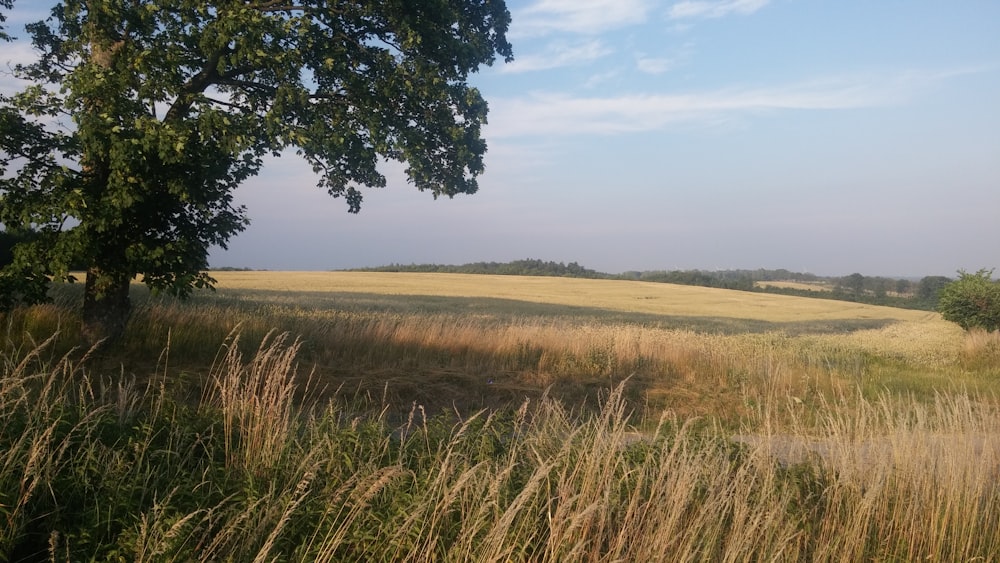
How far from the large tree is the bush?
30.7m

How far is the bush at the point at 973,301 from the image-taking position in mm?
30109

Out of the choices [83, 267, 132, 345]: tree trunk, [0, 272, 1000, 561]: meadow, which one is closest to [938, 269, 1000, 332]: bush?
[0, 272, 1000, 561]: meadow

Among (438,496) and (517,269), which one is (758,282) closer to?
(517,269)

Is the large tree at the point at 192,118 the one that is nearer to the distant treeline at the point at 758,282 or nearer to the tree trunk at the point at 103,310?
the tree trunk at the point at 103,310

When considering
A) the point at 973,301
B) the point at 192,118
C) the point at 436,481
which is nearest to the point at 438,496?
the point at 436,481

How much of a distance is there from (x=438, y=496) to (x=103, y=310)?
25.4ft

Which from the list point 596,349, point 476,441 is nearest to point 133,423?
point 476,441

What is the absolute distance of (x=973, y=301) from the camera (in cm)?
3105

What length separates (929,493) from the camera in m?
5.12

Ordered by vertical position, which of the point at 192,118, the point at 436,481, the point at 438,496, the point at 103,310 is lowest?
the point at 438,496

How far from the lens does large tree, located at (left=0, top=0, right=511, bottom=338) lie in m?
8.00

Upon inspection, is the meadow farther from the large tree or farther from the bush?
the bush

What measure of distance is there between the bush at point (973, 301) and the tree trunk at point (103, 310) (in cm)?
3437

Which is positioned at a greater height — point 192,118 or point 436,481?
point 192,118
